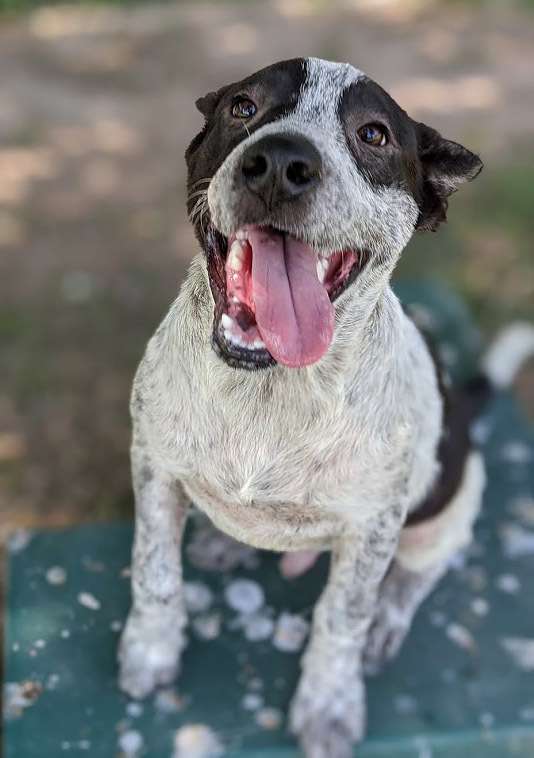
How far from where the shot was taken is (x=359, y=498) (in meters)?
2.79

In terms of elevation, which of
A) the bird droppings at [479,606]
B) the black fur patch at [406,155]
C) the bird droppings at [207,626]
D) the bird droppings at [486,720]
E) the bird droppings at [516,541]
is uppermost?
the black fur patch at [406,155]

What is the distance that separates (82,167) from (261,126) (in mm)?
5572

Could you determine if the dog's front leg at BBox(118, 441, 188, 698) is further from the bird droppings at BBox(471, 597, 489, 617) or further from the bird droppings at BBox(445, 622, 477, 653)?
the bird droppings at BBox(471, 597, 489, 617)

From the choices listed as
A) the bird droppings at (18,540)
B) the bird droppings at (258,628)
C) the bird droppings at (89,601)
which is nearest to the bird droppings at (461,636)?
the bird droppings at (258,628)

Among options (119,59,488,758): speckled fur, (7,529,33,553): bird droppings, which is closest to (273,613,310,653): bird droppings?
(119,59,488,758): speckled fur

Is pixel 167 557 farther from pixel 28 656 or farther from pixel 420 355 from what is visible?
pixel 420 355

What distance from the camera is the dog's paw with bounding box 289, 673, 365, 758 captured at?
3205 mm

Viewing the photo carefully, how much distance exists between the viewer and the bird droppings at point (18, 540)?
3.90 metres

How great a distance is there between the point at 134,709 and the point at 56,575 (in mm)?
751

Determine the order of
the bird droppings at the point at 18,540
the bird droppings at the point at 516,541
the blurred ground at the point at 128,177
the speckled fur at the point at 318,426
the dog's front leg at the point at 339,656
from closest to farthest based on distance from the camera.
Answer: the speckled fur at the point at 318,426 → the dog's front leg at the point at 339,656 → the bird droppings at the point at 18,540 → the bird droppings at the point at 516,541 → the blurred ground at the point at 128,177

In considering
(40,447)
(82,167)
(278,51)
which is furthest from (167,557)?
(278,51)

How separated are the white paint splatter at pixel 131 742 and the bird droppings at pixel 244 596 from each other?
684mm

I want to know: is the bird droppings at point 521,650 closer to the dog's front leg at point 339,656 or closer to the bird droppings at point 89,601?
the dog's front leg at point 339,656

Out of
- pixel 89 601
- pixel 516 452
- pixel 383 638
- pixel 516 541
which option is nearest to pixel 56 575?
pixel 89 601
